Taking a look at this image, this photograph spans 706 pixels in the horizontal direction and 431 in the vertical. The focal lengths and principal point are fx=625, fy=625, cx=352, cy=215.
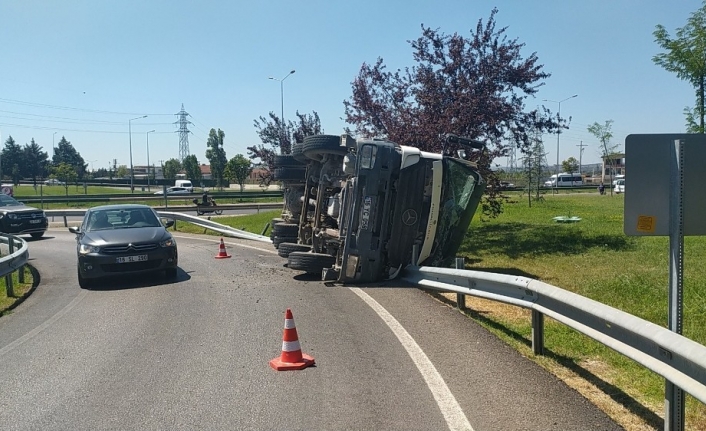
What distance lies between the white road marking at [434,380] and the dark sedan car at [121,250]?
17.4 ft

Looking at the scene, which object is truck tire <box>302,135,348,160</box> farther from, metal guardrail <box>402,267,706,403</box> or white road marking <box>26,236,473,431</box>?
metal guardrail <box>402,267,706,403</box>

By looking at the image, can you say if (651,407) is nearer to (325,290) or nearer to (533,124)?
(325,290)

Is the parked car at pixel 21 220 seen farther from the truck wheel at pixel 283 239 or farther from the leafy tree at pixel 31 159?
the leafy tree at pixel 31 159

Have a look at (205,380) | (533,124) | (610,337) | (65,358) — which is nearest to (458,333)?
(610,337)

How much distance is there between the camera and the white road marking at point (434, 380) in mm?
4660

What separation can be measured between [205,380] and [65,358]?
1.96 m

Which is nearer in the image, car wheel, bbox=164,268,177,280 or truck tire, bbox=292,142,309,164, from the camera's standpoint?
car wheel, bbox=164,268,177,280

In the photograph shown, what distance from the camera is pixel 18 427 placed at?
185 inches

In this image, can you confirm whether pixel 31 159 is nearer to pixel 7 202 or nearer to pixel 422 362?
pixel 7 202

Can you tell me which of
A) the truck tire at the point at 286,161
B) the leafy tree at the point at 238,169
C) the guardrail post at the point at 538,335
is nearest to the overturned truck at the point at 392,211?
the truck tire at the point at 286,161

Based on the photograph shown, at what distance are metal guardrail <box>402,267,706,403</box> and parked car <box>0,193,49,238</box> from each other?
21.1 metres

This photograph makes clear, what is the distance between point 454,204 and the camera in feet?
37.8

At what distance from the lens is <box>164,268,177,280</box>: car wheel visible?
1230 centimetres

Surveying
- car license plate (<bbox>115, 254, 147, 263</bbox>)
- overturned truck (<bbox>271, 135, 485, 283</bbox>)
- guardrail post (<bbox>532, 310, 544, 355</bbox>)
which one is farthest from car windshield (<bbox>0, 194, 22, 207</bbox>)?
guardrail post (<bbox>532, 310, 544, 355</bbox>)
